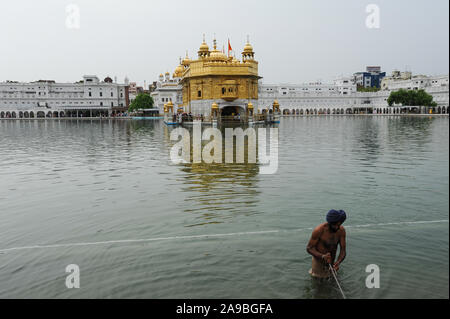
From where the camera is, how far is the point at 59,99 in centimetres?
9944

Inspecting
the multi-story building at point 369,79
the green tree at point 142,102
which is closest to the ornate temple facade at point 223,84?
the green tree at point 142,102

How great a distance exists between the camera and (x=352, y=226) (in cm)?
754

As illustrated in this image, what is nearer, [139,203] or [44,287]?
[44,287]

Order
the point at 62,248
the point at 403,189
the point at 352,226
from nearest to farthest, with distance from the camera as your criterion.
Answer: the point at 62,248, the point at 352,226, the point at 403,189

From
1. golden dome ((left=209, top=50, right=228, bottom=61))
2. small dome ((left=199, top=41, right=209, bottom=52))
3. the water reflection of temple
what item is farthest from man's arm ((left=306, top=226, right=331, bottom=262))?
small dome ((left=199, top=41, right=209, bottom=52))

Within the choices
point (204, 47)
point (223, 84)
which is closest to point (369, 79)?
point (204, 47)

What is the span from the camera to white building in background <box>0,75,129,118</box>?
95.2 m

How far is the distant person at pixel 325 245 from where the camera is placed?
5.07 metres

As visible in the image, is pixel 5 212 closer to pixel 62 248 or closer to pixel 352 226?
pixel 62 248

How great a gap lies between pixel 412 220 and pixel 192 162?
9.59 meters

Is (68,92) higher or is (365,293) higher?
(68,92)

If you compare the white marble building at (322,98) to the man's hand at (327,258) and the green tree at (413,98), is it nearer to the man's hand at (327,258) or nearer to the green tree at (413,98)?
the green tree at (413,98)

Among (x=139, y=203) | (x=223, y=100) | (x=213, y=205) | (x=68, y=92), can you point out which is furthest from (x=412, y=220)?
(x=68, y=92)

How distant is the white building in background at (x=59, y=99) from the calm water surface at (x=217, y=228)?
90860 millimetres
